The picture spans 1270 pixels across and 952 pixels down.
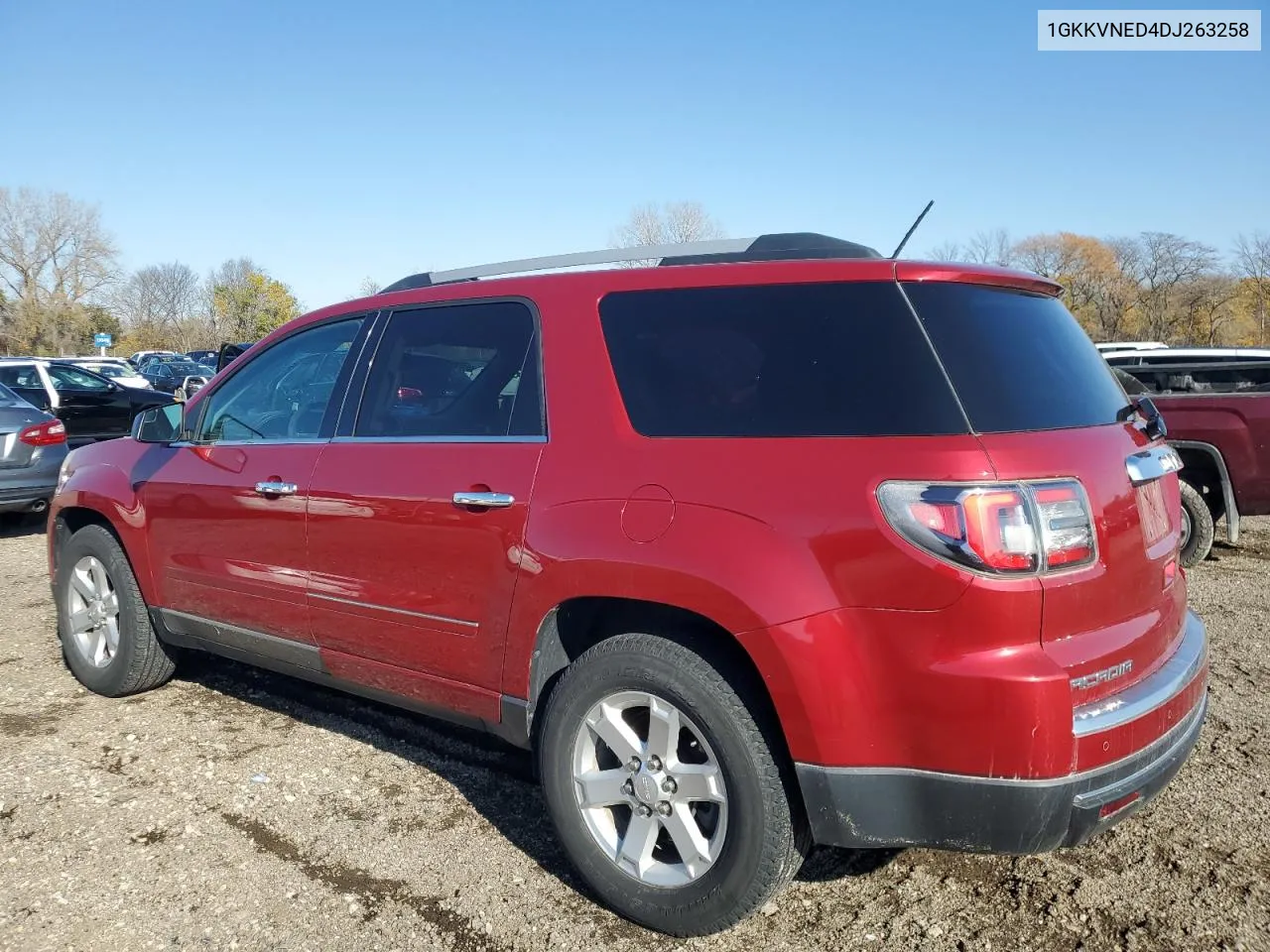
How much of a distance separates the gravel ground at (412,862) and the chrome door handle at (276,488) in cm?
111

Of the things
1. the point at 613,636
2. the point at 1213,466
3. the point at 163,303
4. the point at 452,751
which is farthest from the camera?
the point at 163,303

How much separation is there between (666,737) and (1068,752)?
988 millimetres

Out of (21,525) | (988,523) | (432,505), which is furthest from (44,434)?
(988,523)

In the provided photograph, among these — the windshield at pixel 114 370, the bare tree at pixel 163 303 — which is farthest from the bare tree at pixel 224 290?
the windshield at pixel 114 370

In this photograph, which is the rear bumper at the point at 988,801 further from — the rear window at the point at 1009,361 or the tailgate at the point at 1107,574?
the rear window at the point at 1009,361

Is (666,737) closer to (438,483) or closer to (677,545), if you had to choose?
(677,545)

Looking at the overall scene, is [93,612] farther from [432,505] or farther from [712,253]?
[712,253]

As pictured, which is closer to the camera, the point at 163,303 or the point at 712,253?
the point at 712,253

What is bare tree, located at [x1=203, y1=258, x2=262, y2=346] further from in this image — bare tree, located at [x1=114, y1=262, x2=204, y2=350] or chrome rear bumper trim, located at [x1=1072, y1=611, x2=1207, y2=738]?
chrome rear bumper trim, located at [x1=1072, y1=611, x2=1207, y2=738]

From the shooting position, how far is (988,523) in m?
2.18

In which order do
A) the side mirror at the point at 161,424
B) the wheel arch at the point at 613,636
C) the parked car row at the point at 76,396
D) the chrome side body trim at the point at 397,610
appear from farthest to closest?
the parked car row at the point at 76,396 → the side mirror at the point at 161,424 → the chrome side body trim at the point at 397,610 → the wheel arch at the point at 613,636

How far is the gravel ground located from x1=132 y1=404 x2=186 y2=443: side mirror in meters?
1.29

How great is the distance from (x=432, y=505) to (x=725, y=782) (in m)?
1.31

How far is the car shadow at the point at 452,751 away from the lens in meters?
3.08
